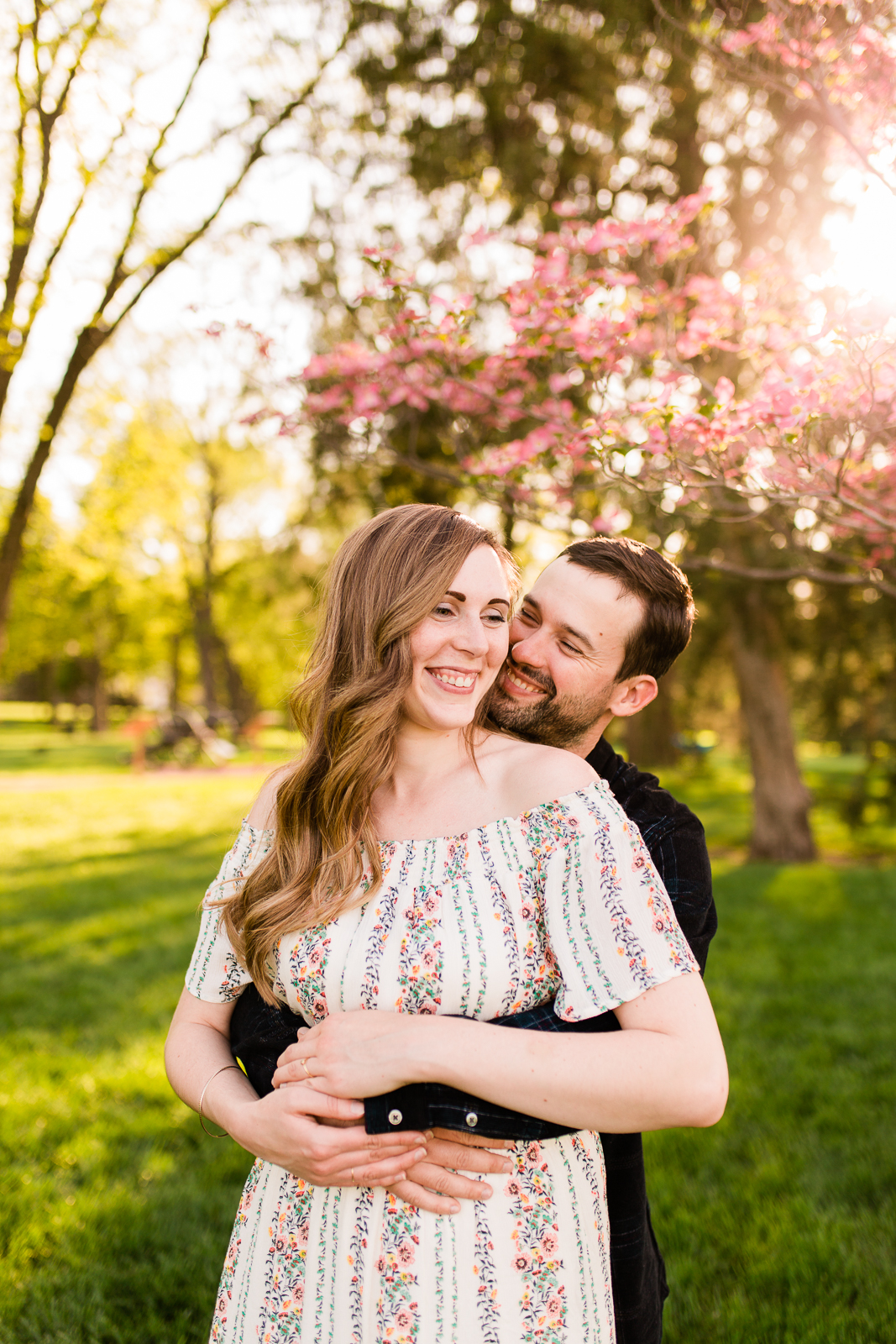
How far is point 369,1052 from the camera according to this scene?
4.87 feet

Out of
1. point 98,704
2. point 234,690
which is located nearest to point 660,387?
point 234,690

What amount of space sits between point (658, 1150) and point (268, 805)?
3.12 metres

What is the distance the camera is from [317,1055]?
154cm

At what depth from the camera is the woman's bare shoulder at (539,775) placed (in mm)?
1656

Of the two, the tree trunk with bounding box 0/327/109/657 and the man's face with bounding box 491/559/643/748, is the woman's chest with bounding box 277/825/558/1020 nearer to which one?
the man's face with bounding box 491/559/643/748

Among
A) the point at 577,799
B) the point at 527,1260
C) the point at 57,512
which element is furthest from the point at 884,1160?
the point at 57,512

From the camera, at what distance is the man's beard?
2.14m

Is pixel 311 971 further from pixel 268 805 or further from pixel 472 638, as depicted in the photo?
pixel 472 638

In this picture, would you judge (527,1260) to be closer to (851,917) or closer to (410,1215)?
(410,1215)

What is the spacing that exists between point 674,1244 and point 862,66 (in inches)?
162

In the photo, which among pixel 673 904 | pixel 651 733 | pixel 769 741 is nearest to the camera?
pixel 673 904

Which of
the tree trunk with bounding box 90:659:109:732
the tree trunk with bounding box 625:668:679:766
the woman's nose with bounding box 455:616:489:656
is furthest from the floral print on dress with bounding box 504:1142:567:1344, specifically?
the tree trunk with bounding box 90:659:109:732

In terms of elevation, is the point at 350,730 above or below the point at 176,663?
above

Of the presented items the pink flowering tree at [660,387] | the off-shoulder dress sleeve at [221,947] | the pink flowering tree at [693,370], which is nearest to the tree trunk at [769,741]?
the pink flowering tree at [693,370]
